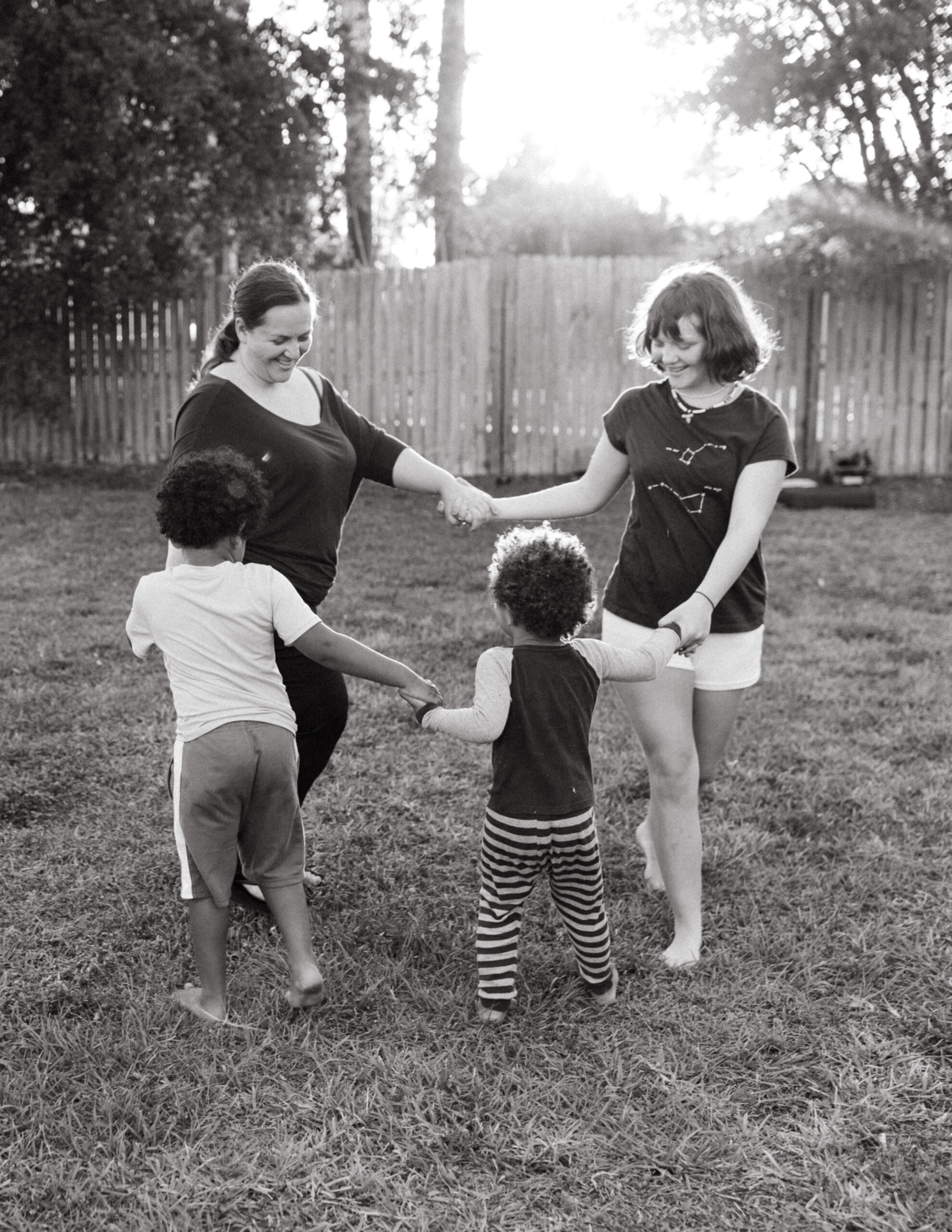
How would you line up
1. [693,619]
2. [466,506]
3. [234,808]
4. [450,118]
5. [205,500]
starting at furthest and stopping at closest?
[450,118] → [466,506] → [693,619] → [234,808] → [205,500]

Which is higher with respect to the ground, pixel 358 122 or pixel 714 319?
pixel 358 122

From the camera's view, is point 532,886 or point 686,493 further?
point 686,493

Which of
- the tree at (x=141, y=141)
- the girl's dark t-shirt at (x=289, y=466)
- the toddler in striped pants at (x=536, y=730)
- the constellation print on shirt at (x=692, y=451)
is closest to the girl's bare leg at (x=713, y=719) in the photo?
the toddler in striped pants at (x=536, y=730)

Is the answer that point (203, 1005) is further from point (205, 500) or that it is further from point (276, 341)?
point (276, 341)

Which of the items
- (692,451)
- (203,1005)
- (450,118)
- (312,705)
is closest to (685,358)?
(692,451)

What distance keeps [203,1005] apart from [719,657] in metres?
1.58

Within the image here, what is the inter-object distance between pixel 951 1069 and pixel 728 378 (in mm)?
1755

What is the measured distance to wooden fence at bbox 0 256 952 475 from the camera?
41.5 feet

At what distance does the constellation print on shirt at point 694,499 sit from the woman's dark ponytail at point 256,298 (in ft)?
3.43

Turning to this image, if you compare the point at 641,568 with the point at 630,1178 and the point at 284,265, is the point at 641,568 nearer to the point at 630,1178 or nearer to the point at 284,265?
the point at 284,265

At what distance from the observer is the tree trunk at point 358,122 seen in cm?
1388

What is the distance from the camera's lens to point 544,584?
2.82 metres

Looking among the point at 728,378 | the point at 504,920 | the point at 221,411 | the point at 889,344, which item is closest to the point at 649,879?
the point at 504,920

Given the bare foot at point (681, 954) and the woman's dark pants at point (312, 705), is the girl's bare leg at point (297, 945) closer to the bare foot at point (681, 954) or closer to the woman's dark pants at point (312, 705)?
the woman's dark pants at point (312, 705)
